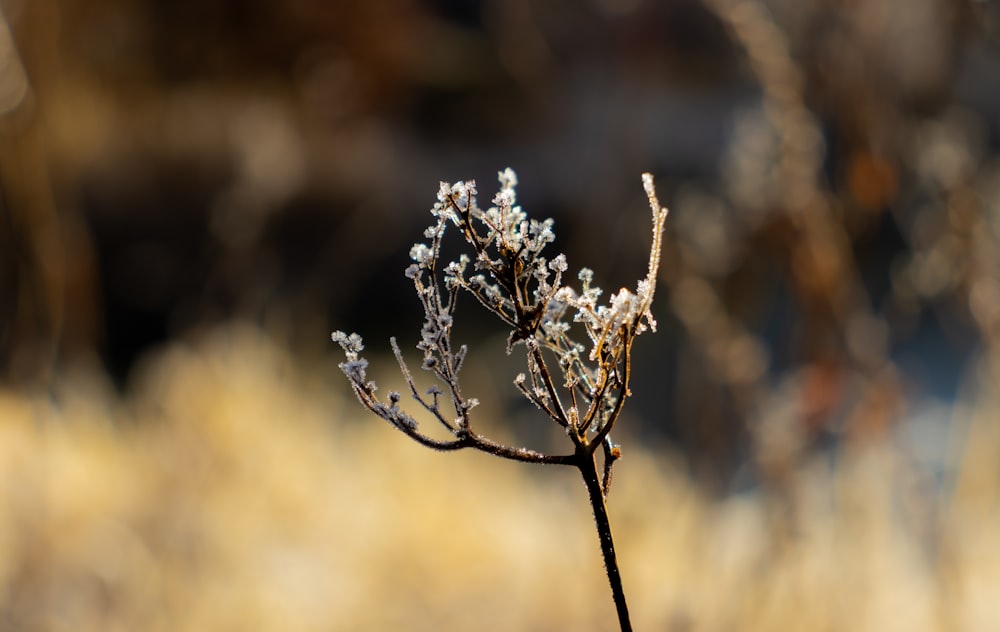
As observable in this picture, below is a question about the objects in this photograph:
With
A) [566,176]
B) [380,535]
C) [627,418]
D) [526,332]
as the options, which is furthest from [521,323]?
[566,176]

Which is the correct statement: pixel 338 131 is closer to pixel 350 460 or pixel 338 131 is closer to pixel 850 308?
pixel 350 460

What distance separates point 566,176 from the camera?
5.79m

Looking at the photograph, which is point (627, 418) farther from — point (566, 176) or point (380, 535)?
point (566, 176)

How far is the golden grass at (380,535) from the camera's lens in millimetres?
1104

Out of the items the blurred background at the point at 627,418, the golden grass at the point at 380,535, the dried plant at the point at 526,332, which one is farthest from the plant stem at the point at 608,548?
the golden grass at the point at 380,535

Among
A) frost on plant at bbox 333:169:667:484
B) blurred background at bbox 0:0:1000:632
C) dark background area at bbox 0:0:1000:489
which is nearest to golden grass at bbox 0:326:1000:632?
blurred background at bbox 0:0:1000:632

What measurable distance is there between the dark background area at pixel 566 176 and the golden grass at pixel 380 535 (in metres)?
0.14

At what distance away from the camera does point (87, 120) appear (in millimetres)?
5113

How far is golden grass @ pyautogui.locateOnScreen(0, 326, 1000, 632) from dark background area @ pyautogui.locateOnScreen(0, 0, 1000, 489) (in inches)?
5.5

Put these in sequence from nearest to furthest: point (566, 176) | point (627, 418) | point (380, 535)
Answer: point (380, 535), point (627, 418), point (566, 176)

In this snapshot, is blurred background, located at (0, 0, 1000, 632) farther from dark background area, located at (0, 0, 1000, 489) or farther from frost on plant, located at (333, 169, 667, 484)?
frost on plant, located at (333, 169, 667, 484)

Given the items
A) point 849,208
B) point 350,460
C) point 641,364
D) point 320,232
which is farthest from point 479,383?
point 320,232

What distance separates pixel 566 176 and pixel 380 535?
4.35m

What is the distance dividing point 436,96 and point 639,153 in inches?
220
